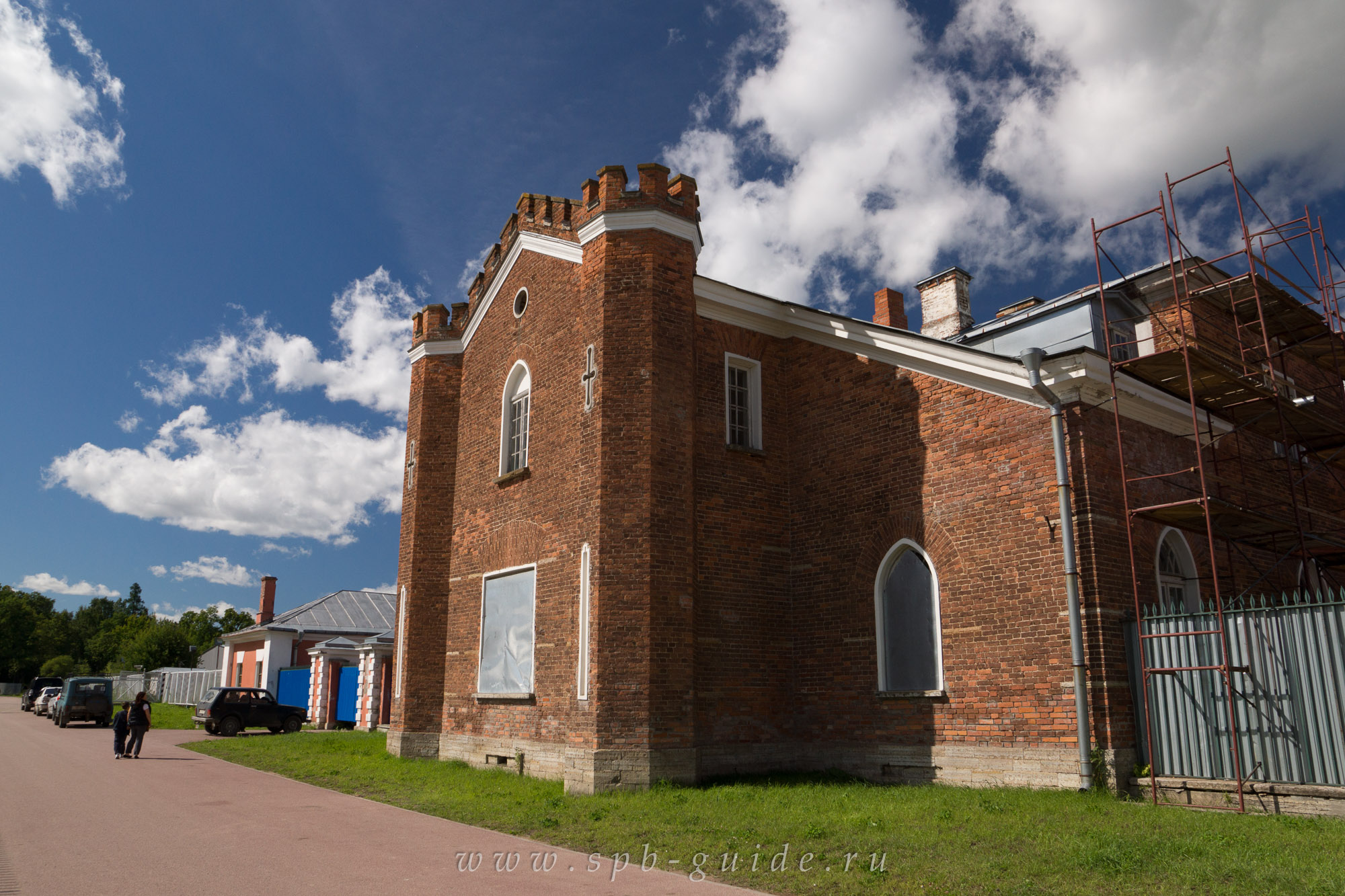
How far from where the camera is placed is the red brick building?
1091cm

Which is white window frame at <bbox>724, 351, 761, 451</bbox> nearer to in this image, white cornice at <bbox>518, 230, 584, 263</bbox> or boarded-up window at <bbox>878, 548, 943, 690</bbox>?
white cornice at <bbox>518, 230, 584, 263</bbox>

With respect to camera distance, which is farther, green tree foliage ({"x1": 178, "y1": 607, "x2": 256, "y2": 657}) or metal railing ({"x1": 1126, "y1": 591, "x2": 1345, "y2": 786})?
green tree foliage ({"x1": 178, "y1": 607, "x2": 256, "y2": 657})

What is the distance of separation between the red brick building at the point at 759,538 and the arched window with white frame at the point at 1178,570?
17 centimetres

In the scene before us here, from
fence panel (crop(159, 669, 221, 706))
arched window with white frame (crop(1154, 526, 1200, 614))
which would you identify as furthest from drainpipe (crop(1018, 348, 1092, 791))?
fence panel (crop(159, 669, 221, 706))

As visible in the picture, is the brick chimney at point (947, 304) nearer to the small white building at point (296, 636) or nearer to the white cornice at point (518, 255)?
the white cornice at point (518, 255)

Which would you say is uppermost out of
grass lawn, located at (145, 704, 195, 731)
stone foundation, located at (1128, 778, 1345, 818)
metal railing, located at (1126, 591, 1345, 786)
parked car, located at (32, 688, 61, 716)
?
metal railing, located at (1126, 591, 1345, 786)

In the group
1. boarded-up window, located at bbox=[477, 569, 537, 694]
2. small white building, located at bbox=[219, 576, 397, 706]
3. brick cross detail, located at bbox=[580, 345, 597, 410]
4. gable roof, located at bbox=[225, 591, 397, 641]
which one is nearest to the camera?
brick cross detail, located at bbox=[580, 345, 597, 410]

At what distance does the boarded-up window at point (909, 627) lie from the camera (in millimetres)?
11859

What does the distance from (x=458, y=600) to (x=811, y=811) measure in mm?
9079

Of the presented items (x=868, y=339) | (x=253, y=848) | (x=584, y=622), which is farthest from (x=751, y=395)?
(x=253, y=848)

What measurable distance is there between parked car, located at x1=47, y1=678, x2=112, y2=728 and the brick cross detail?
1009 inches

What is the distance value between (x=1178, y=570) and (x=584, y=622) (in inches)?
321

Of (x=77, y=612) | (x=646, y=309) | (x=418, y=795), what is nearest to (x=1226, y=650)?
(x=646, y=309)

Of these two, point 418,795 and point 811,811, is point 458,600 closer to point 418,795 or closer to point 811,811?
point 418,795
